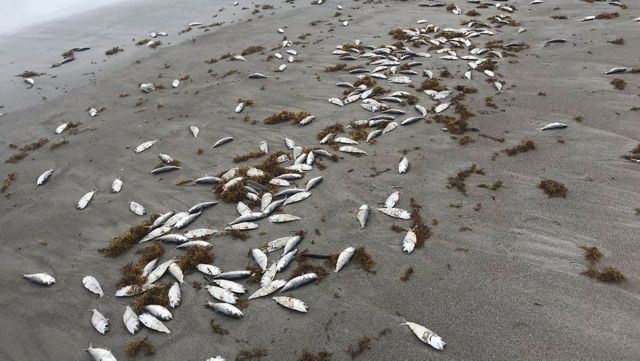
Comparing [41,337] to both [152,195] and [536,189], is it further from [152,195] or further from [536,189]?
[536,189]

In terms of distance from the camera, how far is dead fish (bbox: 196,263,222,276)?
5.31 metres

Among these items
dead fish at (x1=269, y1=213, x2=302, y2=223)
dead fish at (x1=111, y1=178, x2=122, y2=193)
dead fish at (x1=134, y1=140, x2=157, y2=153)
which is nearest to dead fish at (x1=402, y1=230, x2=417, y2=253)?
dead fish at (x1=269, y1=213, x2=302, y2=223)

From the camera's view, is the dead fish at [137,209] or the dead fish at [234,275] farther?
the dead fish at [137,209]

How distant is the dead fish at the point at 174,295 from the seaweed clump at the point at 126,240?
1254 mm

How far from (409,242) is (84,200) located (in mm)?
5428

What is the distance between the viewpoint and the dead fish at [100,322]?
189 inches

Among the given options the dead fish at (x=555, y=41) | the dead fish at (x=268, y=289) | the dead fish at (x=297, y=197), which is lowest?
the dead fish at (x=268, y=289)

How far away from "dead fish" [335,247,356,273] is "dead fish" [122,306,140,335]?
246 centimetres

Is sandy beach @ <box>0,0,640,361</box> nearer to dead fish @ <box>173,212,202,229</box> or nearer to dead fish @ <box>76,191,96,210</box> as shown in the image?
dead fish @ <box>76,191,96,210</box>

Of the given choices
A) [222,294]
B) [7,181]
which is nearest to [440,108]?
[222,294]

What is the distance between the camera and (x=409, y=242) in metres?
5.36

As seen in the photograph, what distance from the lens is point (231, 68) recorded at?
11414mm

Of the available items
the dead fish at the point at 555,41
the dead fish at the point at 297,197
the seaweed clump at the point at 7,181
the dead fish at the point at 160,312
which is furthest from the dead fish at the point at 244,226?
the dead fish at the point at 555,41

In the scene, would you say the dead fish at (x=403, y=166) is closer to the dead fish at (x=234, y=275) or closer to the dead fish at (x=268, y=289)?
the dead fish at (x=268, y=289)
